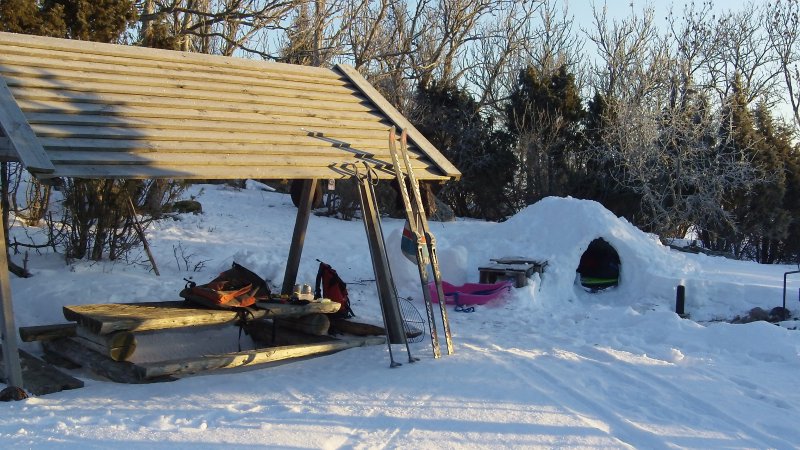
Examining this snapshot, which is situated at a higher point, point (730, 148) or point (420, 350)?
point (730, 148)

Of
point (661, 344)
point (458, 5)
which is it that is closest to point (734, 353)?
point (661, 344)

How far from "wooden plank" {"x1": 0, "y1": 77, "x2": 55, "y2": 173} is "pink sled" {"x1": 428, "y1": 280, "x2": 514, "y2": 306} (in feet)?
18.2

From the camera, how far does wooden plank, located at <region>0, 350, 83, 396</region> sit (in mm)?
5754

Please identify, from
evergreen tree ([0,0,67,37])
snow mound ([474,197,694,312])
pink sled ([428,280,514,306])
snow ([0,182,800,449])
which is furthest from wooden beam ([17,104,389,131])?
evergreen tree ([0,0,67,37])

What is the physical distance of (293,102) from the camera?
25.2 ft

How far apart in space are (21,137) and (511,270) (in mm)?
7102

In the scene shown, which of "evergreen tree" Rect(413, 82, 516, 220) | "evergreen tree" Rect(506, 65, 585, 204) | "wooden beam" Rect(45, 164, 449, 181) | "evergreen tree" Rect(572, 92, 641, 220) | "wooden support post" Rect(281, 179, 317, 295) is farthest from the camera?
"evergreen tree" Rect(413, 82, 516, 220)

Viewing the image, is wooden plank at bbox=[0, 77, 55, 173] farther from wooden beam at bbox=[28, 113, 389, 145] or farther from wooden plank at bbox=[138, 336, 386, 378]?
wooden plank at bbox=[138, 336, 386, 378]

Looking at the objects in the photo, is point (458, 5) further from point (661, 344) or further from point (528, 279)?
point (661, 344)

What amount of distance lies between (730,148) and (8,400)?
66.5ft

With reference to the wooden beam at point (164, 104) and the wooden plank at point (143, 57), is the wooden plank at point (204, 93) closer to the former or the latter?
the wooden beam at point (164, 104)

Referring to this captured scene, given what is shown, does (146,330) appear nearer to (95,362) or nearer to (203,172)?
(95,362)

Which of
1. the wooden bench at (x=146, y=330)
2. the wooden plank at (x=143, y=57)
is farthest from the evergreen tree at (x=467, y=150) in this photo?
the wooden bench at (x=146, y=330)

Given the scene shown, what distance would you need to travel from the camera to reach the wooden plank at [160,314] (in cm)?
626
